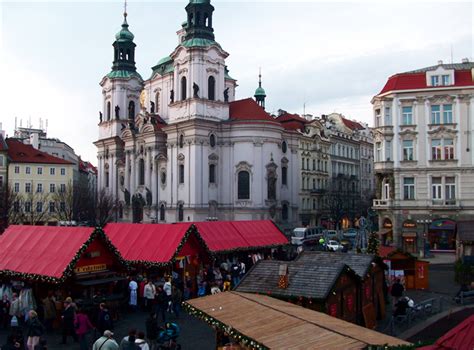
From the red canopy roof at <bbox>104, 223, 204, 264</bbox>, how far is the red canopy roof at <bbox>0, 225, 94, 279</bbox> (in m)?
4.25

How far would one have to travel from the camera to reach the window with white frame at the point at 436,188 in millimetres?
44156

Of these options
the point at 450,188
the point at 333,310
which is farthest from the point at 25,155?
the point at 333,310

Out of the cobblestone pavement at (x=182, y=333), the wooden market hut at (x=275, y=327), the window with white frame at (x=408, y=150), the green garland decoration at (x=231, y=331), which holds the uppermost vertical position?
the window with white frame at (x=408, y=150)

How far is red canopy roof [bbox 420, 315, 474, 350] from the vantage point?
27.6 feet

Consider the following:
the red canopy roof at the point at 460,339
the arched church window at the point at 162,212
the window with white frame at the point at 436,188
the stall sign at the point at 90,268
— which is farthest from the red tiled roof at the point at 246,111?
the red canopy roof at the point at 460,339

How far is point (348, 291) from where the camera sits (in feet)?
56.2

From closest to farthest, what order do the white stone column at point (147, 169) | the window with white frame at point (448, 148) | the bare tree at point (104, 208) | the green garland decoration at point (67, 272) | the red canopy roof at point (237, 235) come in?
the green garland decoration at point (67, 272), the red canopy roof at point (237, 235), the window with white frame at point (448, 148), the bare tree at point (104, 208), the white stone column at point (147, 169)

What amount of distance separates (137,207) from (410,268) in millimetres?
44128

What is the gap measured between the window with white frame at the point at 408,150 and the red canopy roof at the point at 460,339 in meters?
37.8

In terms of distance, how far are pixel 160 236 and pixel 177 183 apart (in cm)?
3450

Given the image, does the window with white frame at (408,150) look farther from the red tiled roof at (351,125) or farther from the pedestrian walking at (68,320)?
the red tiled roof at (351,125)

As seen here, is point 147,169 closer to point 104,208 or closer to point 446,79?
point 104,208

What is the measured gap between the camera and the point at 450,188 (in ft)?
144

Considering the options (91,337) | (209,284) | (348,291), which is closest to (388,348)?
(348,291)
